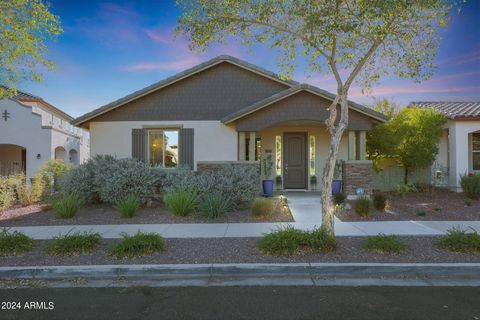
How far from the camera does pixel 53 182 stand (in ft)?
46.2

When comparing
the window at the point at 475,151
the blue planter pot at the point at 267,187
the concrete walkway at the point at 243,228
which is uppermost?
the window at the point at 475,151

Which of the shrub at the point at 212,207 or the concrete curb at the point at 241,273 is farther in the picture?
the shrub at the point at 212,207

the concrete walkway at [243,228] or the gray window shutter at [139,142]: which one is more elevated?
the gray window shutter at [139,142]

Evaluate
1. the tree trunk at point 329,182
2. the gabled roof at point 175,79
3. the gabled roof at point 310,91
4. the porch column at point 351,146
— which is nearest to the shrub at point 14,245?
the tree trunk at point 329,182

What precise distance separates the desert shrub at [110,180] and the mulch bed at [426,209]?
582cm

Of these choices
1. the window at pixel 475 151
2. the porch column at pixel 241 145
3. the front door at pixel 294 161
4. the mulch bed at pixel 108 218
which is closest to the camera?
the mulch bed at pixel 108 218

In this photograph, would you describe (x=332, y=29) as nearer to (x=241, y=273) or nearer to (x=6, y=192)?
(x=241, y=273)

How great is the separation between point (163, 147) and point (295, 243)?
909 cm

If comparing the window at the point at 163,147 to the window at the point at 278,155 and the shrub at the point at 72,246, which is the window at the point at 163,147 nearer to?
the window at the point at 278,155

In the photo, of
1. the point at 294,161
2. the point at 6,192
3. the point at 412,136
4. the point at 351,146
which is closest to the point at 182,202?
the point at 6,192

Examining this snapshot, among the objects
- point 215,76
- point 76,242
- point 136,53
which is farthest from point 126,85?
point 76,242
